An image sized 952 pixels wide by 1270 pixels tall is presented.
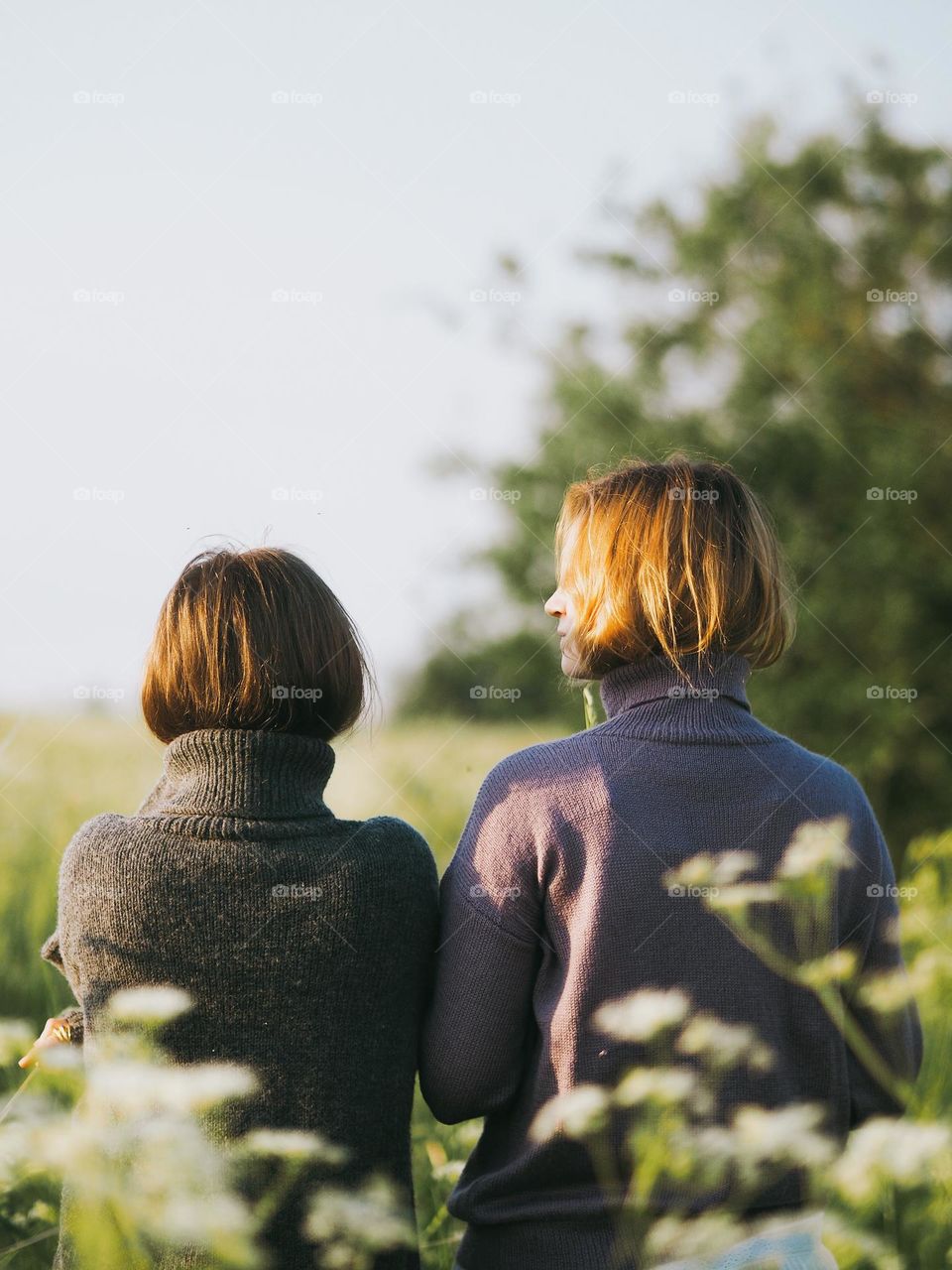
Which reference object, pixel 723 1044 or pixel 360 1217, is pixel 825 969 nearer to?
pixel 723 1044

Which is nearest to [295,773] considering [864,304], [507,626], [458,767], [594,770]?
[594,770]

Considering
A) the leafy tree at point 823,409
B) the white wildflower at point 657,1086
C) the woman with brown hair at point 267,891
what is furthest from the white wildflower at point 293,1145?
the leafy tree at point 823,409

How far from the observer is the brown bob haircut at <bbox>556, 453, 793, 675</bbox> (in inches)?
56.9

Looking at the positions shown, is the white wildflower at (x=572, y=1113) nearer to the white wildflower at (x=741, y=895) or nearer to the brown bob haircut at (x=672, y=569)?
the white wildflower at (x=741, y=895)

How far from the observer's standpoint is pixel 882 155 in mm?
7512

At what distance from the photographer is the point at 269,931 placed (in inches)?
53.1

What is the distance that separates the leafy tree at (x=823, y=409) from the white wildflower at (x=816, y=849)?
5.52 m

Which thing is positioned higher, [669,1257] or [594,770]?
[594,770]

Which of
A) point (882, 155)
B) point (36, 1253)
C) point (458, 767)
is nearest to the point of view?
point (36, 1253)

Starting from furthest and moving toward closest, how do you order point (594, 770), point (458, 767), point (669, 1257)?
point (458, 767), point (594, 770), point (669, 1257)

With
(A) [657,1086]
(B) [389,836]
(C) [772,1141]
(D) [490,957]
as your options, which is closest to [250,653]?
(B) [389,836]

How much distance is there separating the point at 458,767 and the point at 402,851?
9.67 feet

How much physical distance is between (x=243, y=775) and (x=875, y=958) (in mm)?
820

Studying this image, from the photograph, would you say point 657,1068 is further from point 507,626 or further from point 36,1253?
point 507,626
